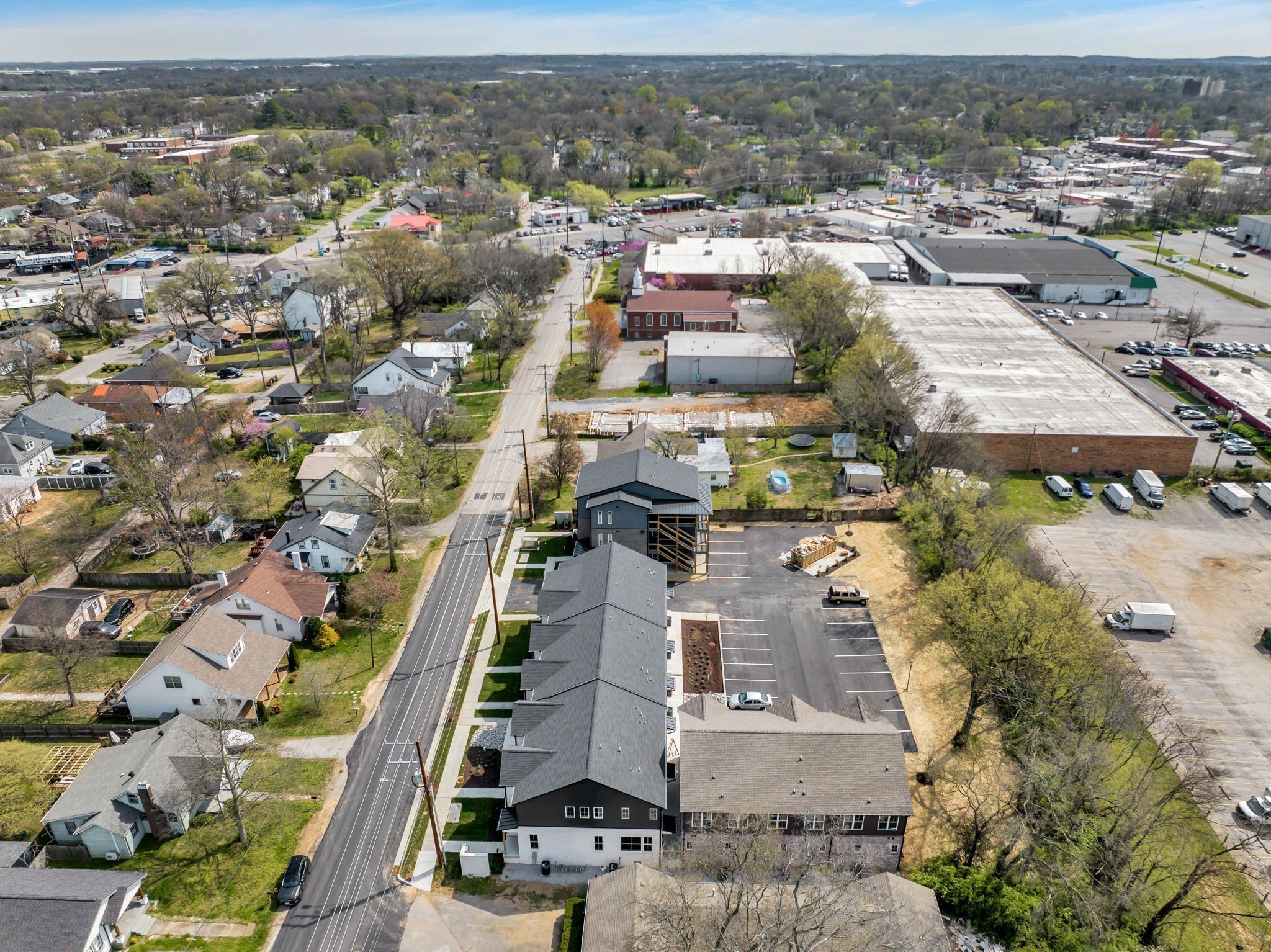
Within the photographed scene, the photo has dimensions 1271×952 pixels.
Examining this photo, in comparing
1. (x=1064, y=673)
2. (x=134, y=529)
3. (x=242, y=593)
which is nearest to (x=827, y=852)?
(x=1064, y=673)

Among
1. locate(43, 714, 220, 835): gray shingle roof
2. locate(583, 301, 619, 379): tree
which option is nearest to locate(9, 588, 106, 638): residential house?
locate(43, 714, 220, 835): gray shingle roof

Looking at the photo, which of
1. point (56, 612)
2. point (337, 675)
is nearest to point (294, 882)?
point (337, 675)

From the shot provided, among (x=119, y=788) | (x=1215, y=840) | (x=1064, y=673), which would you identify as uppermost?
(x=1064, y=673)

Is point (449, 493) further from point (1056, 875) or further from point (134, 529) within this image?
point (1056, 875)

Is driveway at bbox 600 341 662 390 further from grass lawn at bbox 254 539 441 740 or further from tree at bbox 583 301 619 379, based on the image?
grass lawn at bbox 254 539 441 740

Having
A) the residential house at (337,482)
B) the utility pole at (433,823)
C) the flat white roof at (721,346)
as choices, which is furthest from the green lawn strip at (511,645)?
the flat white roof at (721,346)

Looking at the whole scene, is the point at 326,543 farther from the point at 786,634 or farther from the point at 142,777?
the point at 786,634
